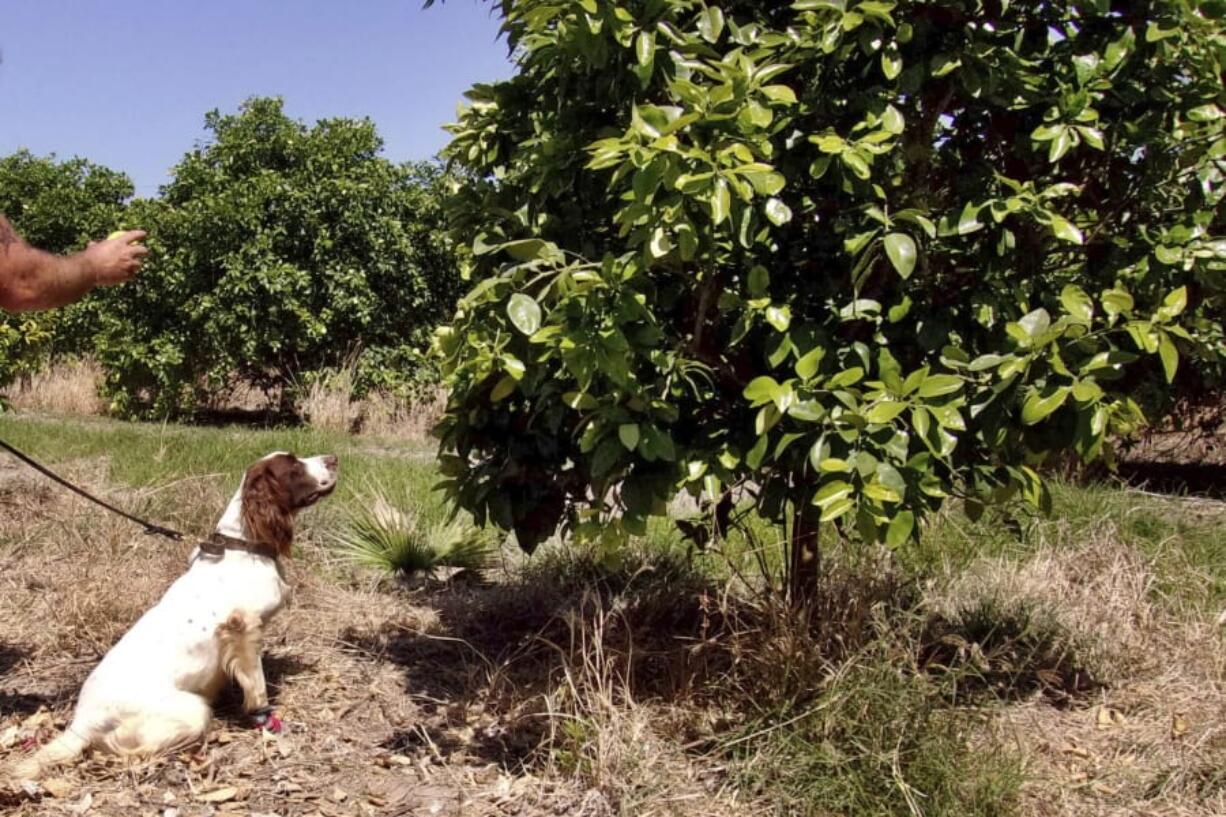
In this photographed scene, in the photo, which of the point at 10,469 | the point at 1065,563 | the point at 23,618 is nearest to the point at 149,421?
the point at 10,469

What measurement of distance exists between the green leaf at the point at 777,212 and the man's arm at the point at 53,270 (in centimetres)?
222

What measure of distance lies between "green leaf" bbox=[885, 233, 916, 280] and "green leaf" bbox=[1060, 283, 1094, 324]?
55 cm

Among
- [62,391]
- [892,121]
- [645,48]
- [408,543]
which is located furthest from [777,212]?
[62,391]

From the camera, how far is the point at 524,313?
2979 millimetres

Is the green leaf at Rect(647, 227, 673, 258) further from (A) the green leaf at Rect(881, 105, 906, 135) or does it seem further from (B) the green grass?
(B) the green grass

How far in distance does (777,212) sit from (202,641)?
249cm

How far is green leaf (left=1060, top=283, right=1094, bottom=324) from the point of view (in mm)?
3123

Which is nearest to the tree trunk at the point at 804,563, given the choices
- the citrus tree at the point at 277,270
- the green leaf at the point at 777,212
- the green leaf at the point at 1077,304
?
the green leaf at the point at 1077,304

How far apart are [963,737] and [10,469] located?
289 inches

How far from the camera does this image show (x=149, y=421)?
502 inches

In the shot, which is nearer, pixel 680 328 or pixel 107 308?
pixel 680 328

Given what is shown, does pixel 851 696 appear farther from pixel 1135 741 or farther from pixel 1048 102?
pixel 1048 102

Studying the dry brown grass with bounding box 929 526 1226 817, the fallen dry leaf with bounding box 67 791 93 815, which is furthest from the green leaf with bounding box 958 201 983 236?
the fallen dry leaf with bounding box 67 791 93 815

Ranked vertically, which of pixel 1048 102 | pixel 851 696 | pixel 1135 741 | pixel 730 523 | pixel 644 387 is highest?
pixel 1048 102
